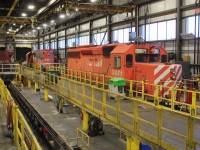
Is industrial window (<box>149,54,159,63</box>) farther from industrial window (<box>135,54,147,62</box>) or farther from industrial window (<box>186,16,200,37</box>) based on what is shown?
industrial window (<box>186,16,200,37</box>)

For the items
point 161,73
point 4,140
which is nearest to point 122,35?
point 161,73

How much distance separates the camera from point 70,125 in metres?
11.4

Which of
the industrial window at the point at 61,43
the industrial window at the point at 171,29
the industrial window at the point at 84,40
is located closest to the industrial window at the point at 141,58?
the industrial window at the point at 171,29

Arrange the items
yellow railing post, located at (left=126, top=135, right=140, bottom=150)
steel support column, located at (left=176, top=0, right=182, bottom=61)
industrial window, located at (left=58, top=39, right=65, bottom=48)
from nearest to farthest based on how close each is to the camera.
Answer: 1. yellow railing post, located at (left=126, top=135, right=140, bottom=150)
2. steel support column, located at (left=176, top=0, right=182, bottom=61)
3. industrial window, located at (left=58, top=39, right=65, bottom=48)

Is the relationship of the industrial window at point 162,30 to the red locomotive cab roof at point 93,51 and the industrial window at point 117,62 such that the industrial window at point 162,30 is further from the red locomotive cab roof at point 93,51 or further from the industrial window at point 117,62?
the industrial window at point 117,62

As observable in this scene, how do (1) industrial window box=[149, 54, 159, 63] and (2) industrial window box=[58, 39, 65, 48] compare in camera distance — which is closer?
(1) industrial window box=[149, 54, 159, 63]

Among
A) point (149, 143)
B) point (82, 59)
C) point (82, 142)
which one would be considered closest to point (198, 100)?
point (82, 142)

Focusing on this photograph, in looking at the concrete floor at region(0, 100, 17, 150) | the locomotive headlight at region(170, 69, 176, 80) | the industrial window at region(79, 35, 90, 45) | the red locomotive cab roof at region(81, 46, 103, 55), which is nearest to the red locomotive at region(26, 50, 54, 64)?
the industrial window at region(79, 35, 90, 45)

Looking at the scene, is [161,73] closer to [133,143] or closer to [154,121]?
[154,121]

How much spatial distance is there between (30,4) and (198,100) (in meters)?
22.9

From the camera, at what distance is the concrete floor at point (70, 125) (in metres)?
9.05

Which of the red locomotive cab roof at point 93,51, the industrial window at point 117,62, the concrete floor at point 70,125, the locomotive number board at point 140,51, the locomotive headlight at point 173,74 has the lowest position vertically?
the concrete floor at point 70,125

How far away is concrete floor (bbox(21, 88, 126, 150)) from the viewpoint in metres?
9.05

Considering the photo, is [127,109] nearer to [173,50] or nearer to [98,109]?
[98,109]
